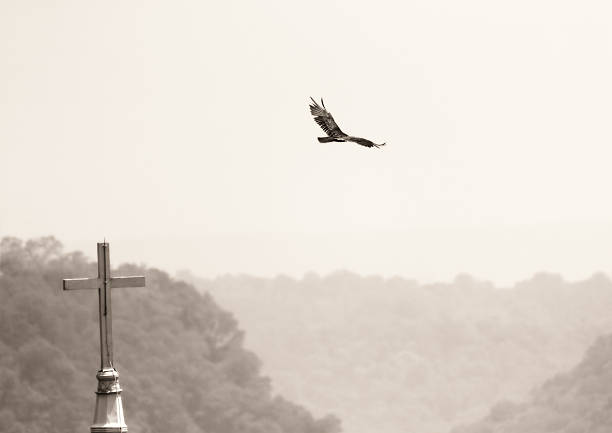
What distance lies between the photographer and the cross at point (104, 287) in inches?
923

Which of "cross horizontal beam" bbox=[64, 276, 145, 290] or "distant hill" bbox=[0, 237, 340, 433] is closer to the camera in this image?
"cross horizontal beam" bbox=[64, 276, 145, 290]

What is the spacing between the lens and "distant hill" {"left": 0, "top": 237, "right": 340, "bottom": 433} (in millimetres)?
117438

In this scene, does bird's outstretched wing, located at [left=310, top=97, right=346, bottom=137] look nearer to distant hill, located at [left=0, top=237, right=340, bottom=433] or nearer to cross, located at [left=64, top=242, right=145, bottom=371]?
cross, located at [left=64, top=242, right=145, bottom=371]

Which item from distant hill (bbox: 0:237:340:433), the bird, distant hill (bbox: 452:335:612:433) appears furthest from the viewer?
distant hill (bbox: 452:335:612:433)

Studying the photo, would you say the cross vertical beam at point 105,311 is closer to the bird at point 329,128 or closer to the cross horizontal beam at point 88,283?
the cross horizontal beam at point 88,283

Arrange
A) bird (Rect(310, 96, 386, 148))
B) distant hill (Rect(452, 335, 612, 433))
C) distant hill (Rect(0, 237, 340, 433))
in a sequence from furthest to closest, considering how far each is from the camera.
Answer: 1. distant hill (Rect(452, 335, 612, 433))
2. distant hill (Rect(0, 237, 340, 433))
3. bird (Rect(310, 96, 386, 148))

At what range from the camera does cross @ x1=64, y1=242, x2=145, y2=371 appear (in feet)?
76.9

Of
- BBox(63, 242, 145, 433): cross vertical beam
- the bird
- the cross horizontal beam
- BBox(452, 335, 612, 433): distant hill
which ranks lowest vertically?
BBox(63, 242, 145, 433): cross vertical beam

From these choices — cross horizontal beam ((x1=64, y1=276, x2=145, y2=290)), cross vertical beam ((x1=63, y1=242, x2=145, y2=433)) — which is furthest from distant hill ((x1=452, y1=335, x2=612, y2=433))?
cross vertical beam ((x1=63, y1=242, x2=145, y2=433))

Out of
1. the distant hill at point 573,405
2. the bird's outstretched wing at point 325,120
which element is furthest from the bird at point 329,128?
the distant hill at point 573,405

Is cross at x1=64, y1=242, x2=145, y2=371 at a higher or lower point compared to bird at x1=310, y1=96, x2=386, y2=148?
lower

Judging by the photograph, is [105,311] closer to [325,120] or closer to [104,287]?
[104,287]

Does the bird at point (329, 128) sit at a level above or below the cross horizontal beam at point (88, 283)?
above

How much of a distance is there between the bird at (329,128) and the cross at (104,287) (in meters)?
2.72
